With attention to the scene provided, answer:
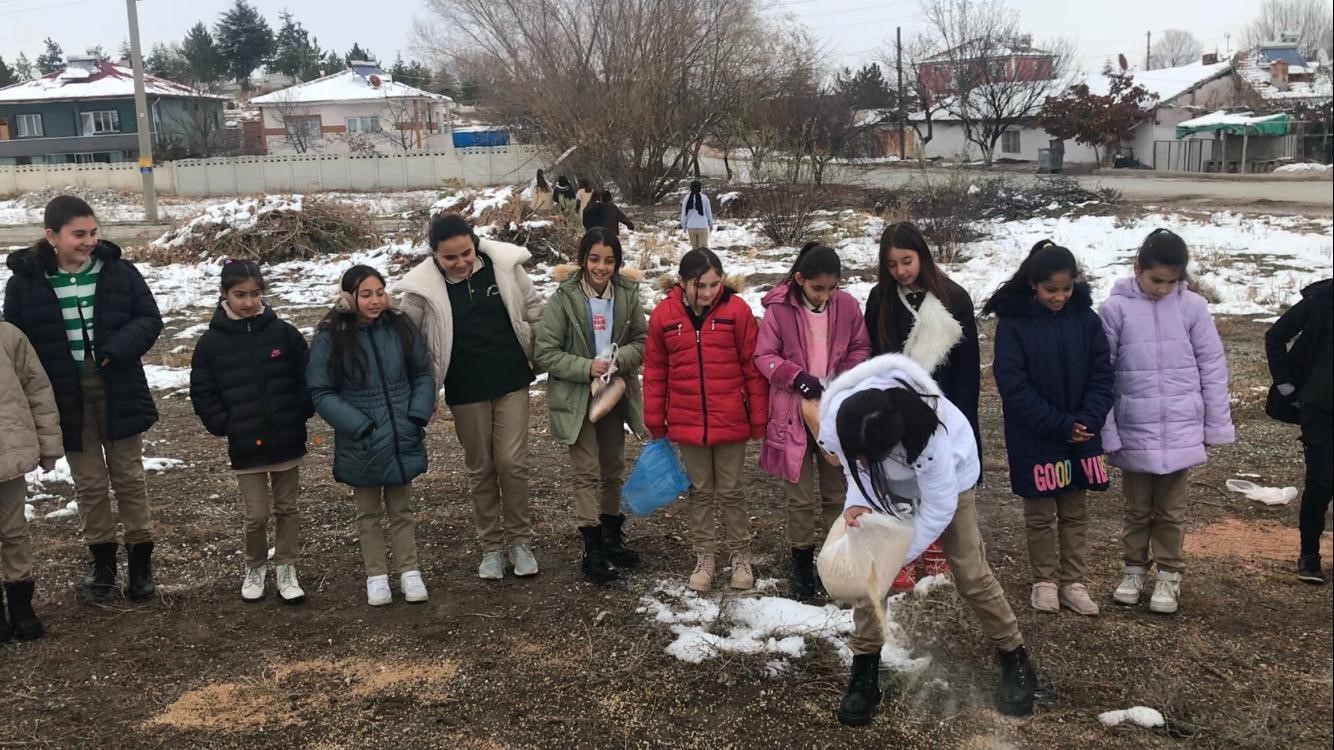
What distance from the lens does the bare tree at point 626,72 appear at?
27.9 m

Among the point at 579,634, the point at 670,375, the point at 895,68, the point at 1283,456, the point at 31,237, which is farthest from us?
the point at 895,68

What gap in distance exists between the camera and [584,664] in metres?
3.87

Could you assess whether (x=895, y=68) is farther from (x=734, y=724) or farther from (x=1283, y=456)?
(x=734, y=724)

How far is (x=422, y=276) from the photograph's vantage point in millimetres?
4512

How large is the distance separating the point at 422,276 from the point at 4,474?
184cm

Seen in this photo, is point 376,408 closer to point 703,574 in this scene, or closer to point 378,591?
point 378,591

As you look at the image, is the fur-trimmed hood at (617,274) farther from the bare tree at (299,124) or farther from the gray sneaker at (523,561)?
the bare tree at (299,124)

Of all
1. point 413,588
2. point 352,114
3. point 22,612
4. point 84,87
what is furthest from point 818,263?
point 352,114

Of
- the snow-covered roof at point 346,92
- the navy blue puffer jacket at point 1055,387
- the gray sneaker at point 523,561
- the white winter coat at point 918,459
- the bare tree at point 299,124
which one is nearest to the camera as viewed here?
the white winter coat at point 918,459

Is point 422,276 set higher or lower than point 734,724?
higher

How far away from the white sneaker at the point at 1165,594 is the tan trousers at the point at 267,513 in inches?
146

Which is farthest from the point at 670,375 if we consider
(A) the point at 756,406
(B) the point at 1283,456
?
(B) the point at 1283,456

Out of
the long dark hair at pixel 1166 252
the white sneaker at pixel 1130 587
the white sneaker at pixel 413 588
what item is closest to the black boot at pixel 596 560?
the white sneaker at pixel 413 588

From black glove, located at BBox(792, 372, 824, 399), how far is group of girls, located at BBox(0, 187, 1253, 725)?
Result: 2 centimetres
